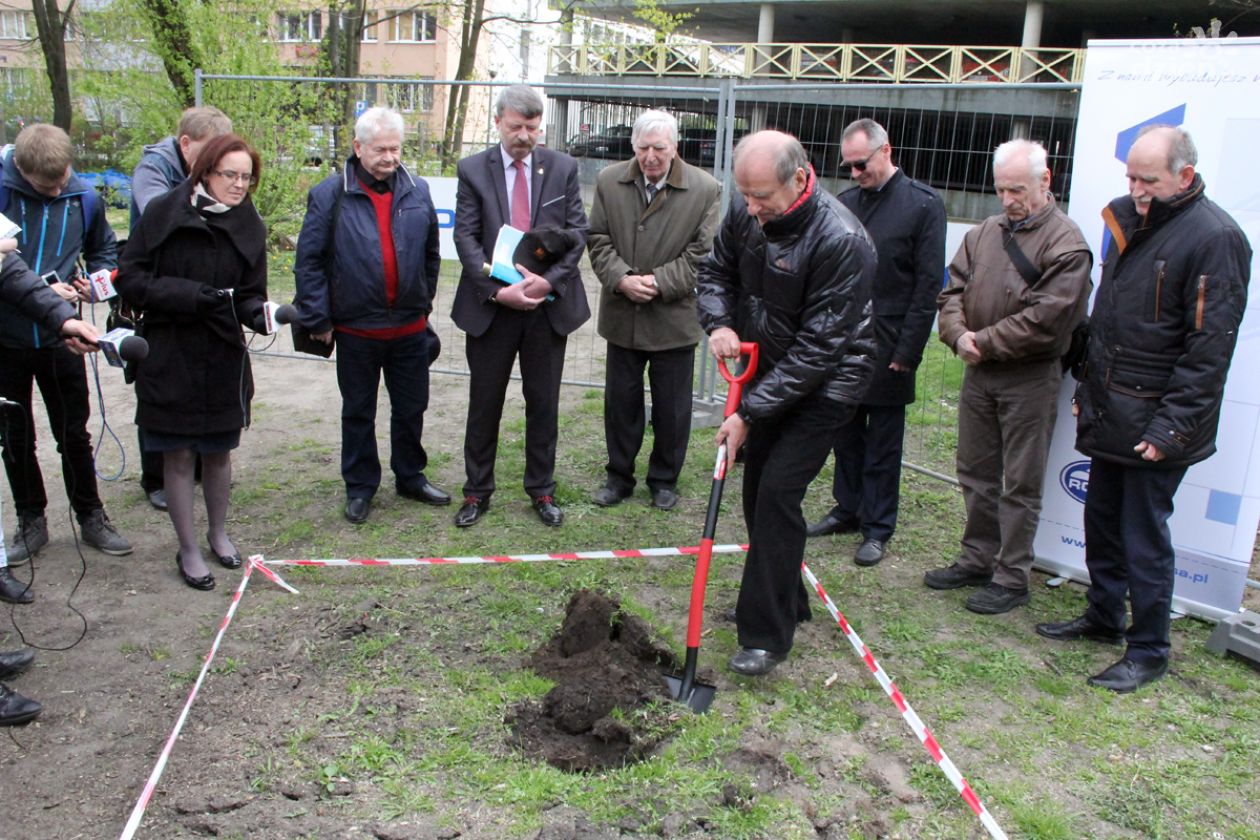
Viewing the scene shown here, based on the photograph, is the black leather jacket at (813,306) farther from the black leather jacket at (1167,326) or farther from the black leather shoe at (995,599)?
the black leather shoe at (995,599)

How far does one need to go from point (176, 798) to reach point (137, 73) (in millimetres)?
Result: 13891

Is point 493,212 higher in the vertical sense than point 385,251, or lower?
higher

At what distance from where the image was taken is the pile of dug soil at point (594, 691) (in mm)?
3506

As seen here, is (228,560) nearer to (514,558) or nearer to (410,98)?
(514,558)

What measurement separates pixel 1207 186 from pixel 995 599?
6.80 ft

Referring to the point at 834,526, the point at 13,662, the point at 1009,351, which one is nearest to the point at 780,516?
the point at 1009,351

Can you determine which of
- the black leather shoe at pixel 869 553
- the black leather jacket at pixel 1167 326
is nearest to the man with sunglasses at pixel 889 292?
the black leather shoe at pixel 869 553

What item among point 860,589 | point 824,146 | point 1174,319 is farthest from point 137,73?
point 1174,319

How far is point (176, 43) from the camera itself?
13781 millimetres

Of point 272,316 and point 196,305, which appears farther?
point 272,316

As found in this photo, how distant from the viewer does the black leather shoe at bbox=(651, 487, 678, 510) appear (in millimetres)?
5992

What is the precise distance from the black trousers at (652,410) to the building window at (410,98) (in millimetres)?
4971

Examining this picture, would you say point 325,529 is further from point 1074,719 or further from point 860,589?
point 1074,719

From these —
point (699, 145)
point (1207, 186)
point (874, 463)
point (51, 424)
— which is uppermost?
point (699, 145)
